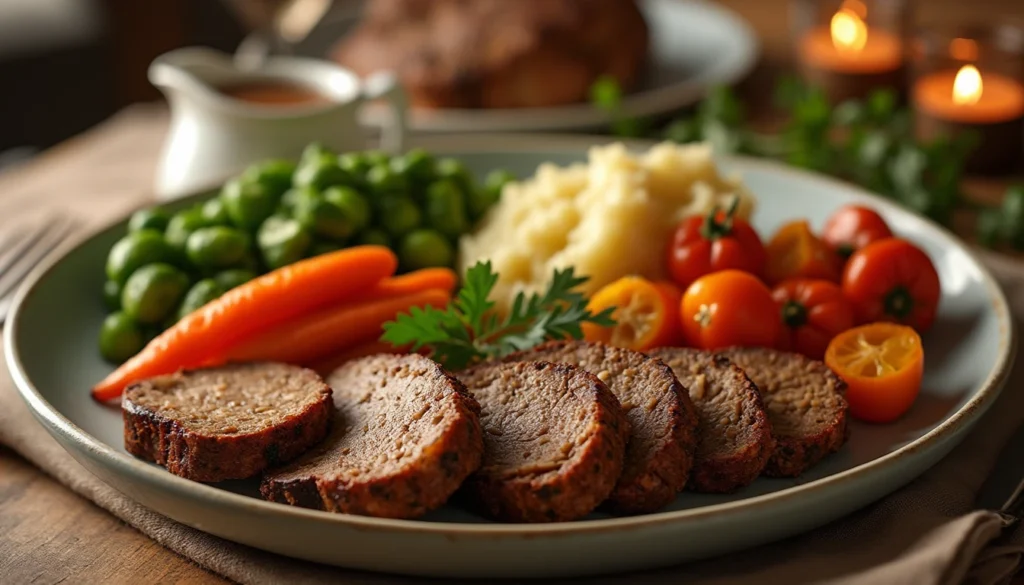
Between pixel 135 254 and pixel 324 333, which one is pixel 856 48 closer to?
pixel 324 333

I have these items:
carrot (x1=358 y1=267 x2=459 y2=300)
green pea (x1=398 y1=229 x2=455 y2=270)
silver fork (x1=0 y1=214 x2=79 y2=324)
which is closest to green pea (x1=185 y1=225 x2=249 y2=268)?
carrot (x1=358 y1=267 x2=459 y2=300)

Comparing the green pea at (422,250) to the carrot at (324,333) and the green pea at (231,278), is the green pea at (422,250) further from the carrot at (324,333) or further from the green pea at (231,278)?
the green pea at (231,278)

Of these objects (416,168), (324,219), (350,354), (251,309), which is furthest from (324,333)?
(416,168)

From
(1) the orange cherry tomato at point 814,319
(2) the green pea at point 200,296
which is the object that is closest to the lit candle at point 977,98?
(1) the orange cherry tomato at point 814,319

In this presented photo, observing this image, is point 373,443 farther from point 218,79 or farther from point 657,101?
point 657,101

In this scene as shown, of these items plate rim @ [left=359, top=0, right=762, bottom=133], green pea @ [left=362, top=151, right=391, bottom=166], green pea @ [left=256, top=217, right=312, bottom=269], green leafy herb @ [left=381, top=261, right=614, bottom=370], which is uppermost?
green pea @ [left=362, top=151, right=391, bottom=166]

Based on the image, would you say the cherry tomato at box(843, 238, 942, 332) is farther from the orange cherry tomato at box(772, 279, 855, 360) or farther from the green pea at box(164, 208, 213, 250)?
the green pea at box(164, 208, 213, 250)
